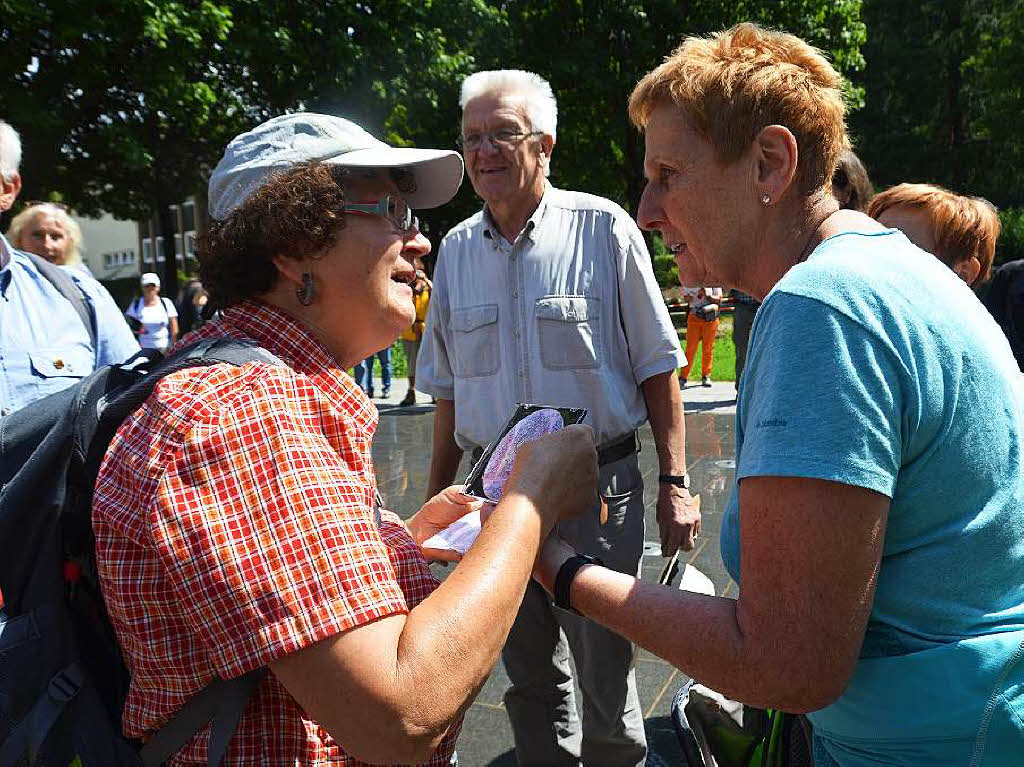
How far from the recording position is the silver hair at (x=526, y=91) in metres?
3.19

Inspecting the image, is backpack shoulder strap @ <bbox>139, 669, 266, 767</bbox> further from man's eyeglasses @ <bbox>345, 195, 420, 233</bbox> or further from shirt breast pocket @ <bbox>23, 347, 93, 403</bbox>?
shirt breast pocket @ <bbox>23, 347, 93, 403</bbox>

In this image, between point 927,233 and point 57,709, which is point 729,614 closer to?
point 57,709

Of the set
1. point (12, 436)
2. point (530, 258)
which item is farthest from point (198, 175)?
point (12, 436)

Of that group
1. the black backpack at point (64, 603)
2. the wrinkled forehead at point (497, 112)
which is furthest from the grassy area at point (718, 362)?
the black backpack at point (64, 603)

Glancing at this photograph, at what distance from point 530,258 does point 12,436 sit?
1.96 m

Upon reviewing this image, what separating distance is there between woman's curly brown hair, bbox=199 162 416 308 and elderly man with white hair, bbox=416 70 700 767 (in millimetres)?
1478

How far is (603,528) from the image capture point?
307 cm

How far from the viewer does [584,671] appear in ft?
9.80

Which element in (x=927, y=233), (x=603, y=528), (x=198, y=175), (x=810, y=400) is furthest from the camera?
(x=198, y=175)

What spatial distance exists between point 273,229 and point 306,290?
13 cm

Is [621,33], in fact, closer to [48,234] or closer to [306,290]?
[48,234]

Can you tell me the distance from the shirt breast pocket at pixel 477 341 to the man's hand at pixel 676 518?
77 centimetres

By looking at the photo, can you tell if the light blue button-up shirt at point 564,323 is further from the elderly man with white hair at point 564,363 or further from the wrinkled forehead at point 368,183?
the wrinkled forehead at point 368,183

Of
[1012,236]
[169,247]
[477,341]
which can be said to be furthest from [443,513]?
[1012,236]
